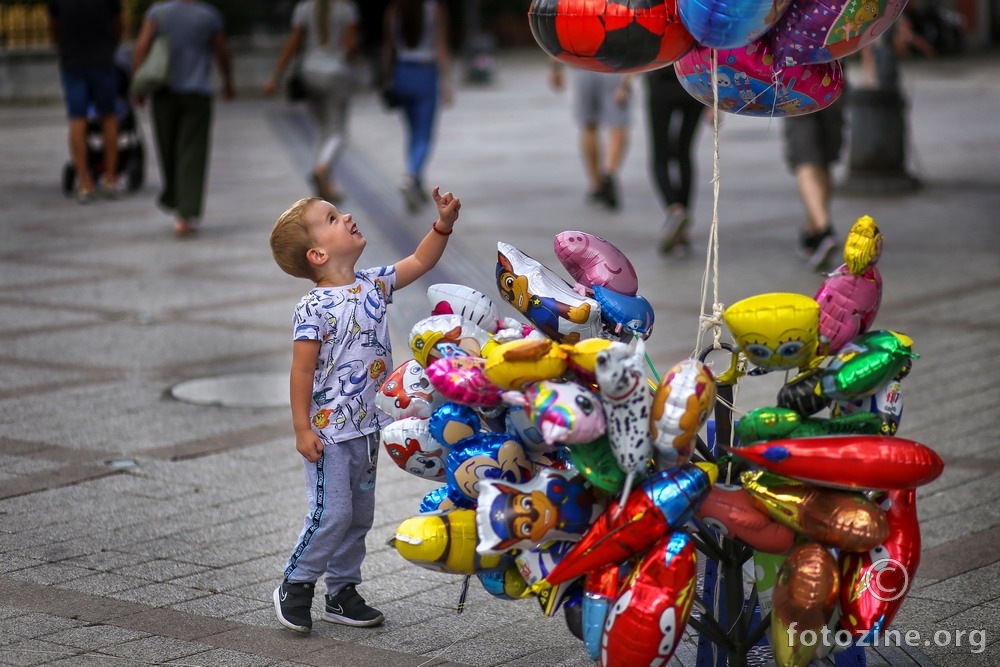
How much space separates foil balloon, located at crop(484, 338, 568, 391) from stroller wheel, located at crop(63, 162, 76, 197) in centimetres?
1072

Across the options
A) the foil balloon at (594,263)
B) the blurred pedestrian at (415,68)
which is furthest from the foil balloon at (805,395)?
the blurred pedestrian at (415,68)

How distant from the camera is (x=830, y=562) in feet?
9.44

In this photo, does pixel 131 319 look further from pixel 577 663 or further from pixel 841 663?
pixel 841 663

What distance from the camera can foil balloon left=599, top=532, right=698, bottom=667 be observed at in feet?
9.05

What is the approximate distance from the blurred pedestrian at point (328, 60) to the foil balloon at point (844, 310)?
901 cm

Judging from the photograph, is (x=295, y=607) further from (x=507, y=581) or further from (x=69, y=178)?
(x=69, y=178)

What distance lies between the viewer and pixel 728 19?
118 inches

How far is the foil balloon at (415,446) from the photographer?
10.6ft

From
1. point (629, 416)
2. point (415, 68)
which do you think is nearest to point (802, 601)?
point (629, 416)

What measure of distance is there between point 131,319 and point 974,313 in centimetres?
489

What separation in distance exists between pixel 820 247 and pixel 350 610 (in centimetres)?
557

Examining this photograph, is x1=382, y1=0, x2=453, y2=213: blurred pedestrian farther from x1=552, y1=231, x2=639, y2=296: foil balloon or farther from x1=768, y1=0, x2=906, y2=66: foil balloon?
x1=768, y1=0, x2=906, y2=66: foil balloon

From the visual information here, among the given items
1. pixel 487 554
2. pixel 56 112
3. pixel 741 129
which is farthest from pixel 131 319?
pixel 56 112

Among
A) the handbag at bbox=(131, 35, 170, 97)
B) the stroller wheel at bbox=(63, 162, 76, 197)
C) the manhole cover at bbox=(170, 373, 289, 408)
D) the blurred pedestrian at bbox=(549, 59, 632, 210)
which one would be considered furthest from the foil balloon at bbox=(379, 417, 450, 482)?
the stroller wheel at bbox=(63, 162, 76, 197)
